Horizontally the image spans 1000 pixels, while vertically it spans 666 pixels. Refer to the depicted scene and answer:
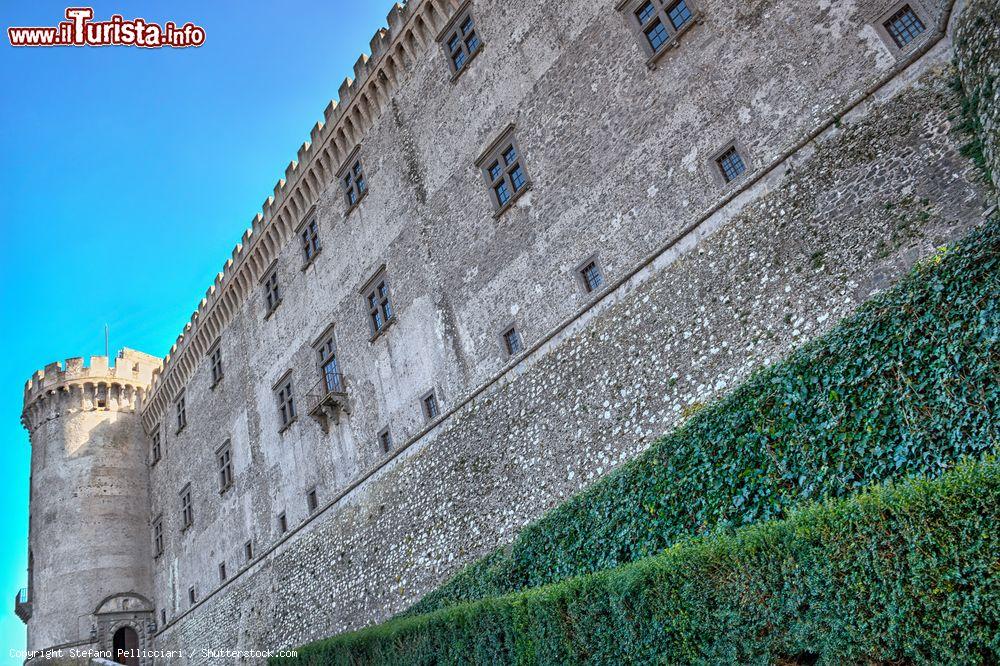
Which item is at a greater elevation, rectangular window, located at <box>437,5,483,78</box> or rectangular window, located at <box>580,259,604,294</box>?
rectangular window, located at <box>437,5,483,78</box>

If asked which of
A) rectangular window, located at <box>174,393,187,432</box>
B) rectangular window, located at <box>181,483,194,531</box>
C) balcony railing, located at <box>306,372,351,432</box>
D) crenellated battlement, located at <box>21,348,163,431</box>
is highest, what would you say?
crenellated battlement, located at <box>21,348,163,431</box>

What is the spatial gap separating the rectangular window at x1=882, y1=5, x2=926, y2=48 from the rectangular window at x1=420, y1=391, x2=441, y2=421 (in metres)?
9.97

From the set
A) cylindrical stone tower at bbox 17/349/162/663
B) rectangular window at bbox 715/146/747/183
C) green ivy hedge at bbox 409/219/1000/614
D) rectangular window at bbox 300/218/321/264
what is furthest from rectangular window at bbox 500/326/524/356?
cylindrical stone tower at bbox 17/349/162/663

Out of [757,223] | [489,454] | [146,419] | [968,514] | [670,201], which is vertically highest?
[146,419]

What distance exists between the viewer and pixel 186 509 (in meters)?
25.8

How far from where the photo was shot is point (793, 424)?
8586mm

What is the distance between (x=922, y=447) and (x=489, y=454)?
24.4ft

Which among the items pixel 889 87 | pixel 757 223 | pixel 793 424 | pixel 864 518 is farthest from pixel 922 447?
pixel 889 87

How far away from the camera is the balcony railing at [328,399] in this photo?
58.2ft

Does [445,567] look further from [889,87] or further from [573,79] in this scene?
[889,87]

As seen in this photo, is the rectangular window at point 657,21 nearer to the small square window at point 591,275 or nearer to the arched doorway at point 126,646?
the small square window at point 591,275

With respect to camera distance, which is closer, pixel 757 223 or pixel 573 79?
pixel 757 223

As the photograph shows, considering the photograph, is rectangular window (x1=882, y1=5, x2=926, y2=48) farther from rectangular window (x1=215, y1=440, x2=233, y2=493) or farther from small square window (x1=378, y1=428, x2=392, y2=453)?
rectangular window (x1=215, y1=440, x2=233, y2=493)

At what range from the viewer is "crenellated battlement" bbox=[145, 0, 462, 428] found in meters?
16.9
